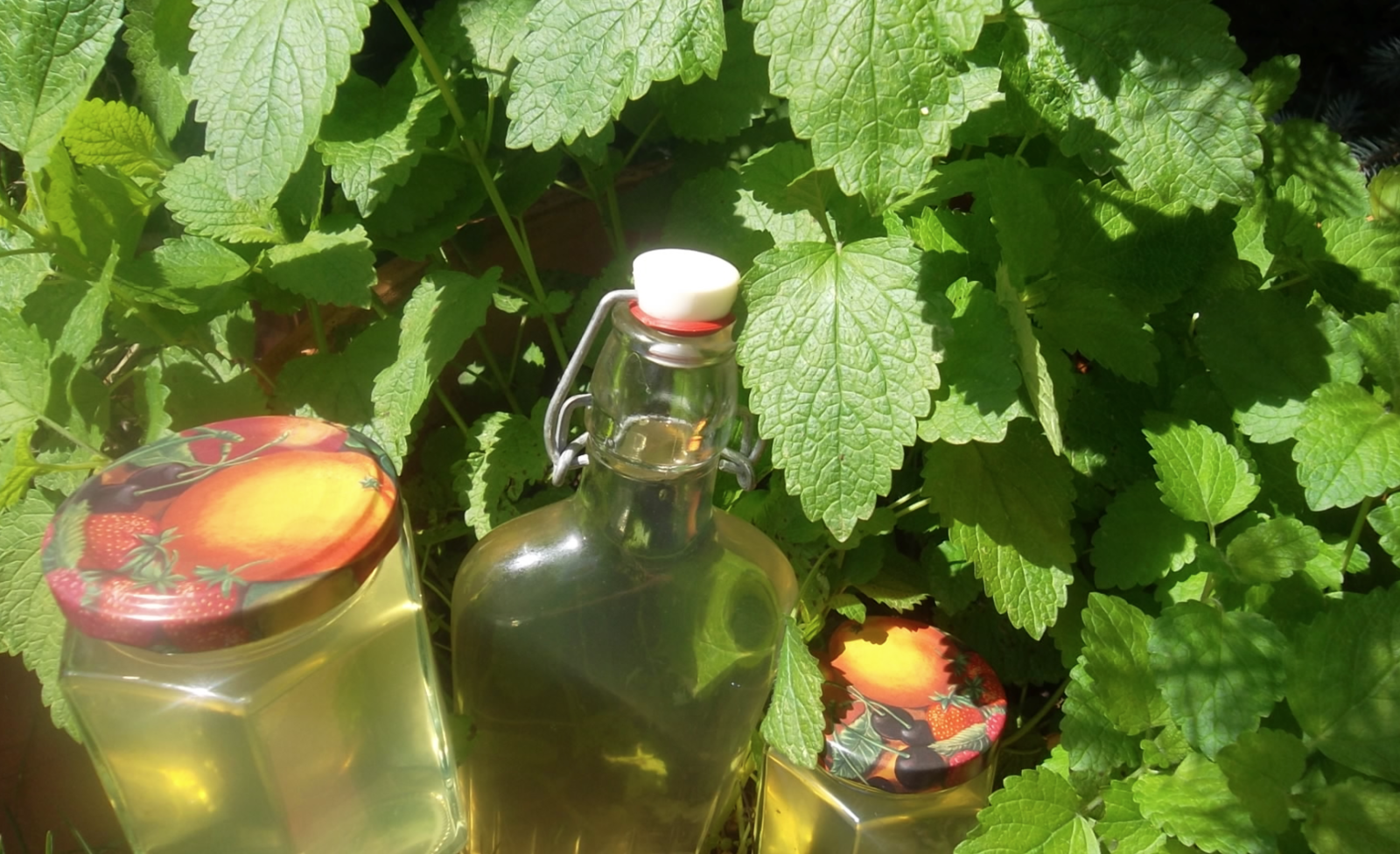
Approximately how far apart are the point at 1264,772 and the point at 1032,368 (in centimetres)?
23

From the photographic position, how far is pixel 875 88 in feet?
1.45

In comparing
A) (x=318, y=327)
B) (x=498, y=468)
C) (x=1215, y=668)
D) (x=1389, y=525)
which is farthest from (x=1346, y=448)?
(x=318, y=327)

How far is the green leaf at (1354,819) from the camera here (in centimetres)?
49

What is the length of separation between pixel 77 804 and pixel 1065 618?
2.36 ft

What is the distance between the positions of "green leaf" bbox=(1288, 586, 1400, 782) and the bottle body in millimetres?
287

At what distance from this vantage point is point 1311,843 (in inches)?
19.6

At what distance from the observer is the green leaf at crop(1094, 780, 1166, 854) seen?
20.4 inches

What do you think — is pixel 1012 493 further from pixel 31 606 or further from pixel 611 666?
pixel 31 606

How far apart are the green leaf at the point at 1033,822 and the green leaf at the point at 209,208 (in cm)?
56

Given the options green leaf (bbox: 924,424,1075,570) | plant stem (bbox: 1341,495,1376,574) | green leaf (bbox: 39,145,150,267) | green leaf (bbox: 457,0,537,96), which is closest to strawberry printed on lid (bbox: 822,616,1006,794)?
green leaf (bbox: 924,424,1075,570)

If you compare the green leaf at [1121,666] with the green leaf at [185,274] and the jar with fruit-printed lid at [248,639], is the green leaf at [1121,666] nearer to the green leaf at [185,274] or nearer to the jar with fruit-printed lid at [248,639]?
the jar with fruit-printed lid at [248,639]

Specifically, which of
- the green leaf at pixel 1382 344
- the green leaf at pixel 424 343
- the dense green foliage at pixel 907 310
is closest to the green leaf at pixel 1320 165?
the dense green foliage at pixel 907 310

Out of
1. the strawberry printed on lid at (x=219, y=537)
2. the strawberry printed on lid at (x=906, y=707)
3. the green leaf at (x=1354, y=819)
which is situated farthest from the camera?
the strawberry printed on lid at (x=906, y=707)

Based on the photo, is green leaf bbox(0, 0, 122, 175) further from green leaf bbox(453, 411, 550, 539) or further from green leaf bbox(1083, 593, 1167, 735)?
green leaf bbox(1083, 593, 1167, 735)
